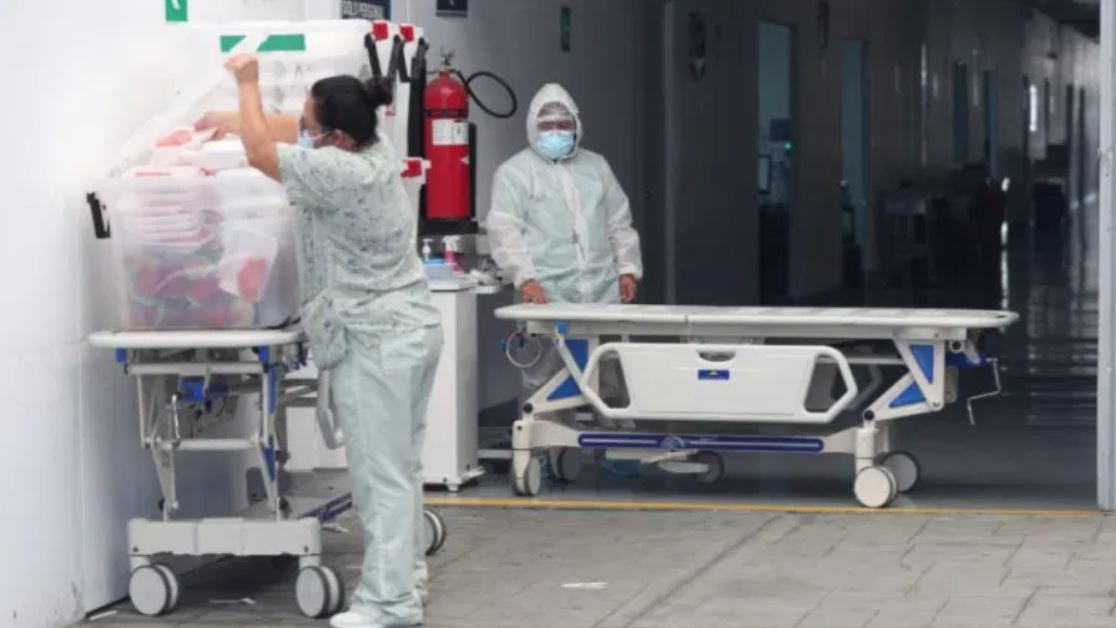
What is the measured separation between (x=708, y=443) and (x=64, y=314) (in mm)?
2959

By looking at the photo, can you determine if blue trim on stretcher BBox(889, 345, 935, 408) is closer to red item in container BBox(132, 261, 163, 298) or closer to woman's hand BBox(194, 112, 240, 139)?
woman's hand BBox(194, 112, 240, 139)

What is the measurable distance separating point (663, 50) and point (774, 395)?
24.8 feet

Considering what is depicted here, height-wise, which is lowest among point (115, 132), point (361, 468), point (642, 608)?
point (642, 608)

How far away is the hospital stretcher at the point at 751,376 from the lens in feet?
27.3

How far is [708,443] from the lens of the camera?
8570 millimetres

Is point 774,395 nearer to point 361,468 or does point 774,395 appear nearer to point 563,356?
point 563,356

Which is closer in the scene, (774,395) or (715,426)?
(774,395)

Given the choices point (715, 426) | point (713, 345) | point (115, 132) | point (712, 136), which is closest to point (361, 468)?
point (115, 132)

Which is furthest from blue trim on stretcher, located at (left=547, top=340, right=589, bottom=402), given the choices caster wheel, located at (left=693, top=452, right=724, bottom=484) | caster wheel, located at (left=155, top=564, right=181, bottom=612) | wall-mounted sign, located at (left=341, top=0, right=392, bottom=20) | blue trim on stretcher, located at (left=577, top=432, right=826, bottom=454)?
caster wheel, located at (left=155, top=564, right=181, bottom=612)

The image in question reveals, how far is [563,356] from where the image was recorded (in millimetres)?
8695

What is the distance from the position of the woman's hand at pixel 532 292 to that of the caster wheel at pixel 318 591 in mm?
2769

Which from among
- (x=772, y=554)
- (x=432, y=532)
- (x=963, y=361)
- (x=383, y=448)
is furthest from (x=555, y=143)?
(x=383, y=448)

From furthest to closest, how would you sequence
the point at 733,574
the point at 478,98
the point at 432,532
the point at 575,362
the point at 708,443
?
the point at 478,98
the point at 575,362
the point at 708,443
the point at 432,532
the point at 733,574

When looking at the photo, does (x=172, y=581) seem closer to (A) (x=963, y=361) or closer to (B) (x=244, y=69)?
(B) (x=244, y=69)
